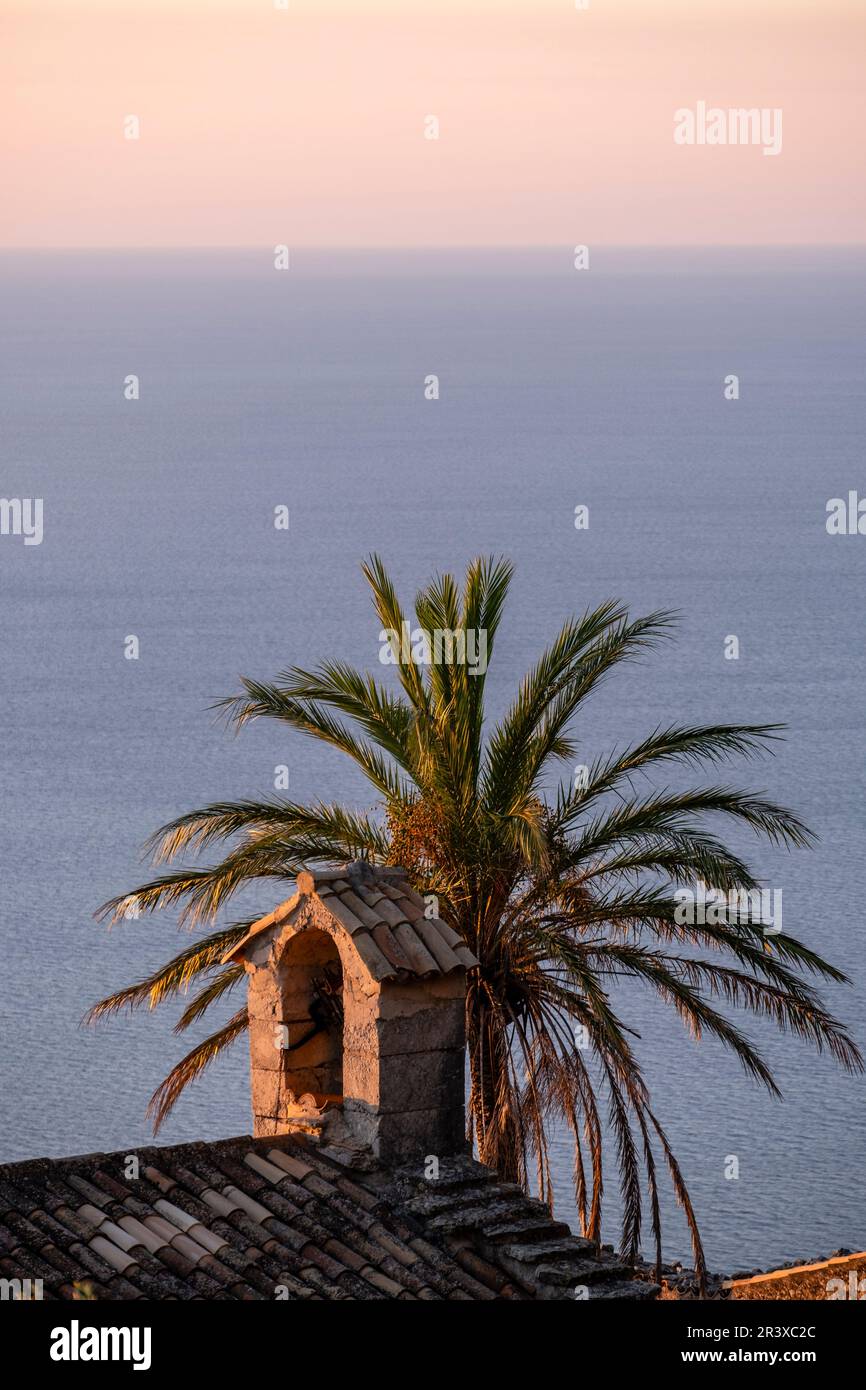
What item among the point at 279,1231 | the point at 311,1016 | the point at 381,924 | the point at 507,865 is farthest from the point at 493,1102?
the point at 279,1231

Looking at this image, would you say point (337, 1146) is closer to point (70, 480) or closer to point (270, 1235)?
point (270, 1235)

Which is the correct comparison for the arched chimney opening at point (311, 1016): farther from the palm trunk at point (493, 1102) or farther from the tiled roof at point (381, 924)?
the palm trunk at point (493, 1102)

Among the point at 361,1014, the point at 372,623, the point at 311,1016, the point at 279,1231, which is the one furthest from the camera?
the point at 372,623

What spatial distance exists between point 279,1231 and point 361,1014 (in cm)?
153

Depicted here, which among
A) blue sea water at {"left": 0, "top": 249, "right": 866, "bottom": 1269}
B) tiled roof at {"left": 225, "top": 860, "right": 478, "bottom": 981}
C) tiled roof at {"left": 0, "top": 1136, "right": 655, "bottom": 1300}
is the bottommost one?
tiled roof at {"left": 0, "top": 1136, "right": 655, "bottom": 1300}

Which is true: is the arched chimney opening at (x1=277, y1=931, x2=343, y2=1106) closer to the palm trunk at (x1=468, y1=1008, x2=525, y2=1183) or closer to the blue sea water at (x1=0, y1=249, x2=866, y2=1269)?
the palm trunk at (x1=468, y1=1008, x2=525, y2=1183)

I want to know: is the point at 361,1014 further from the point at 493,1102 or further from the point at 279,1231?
the point at 493,1102

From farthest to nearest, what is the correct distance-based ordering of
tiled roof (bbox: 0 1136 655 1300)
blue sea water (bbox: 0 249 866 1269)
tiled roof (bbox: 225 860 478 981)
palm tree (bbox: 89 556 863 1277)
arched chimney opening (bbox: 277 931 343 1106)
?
blue sea water (bbox: 0 249 866 1269) < palm tree (bbox: 89 556 863 1277) < arched chimney opening (bbox: 277 931 343 1106) < tiled roof (bbox: 225 860 478 981) < tiled roof (bbox: 0 1136 655 1300)

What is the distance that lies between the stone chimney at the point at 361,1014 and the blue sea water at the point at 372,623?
18.1 meters

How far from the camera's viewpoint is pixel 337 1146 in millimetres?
15172

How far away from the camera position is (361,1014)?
15.1 meters

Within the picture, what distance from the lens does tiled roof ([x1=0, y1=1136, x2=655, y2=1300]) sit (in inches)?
529

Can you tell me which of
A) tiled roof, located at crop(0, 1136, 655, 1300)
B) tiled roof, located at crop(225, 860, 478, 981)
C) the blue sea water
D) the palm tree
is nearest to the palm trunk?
the palm tree

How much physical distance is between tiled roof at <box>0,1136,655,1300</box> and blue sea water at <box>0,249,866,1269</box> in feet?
61.9
